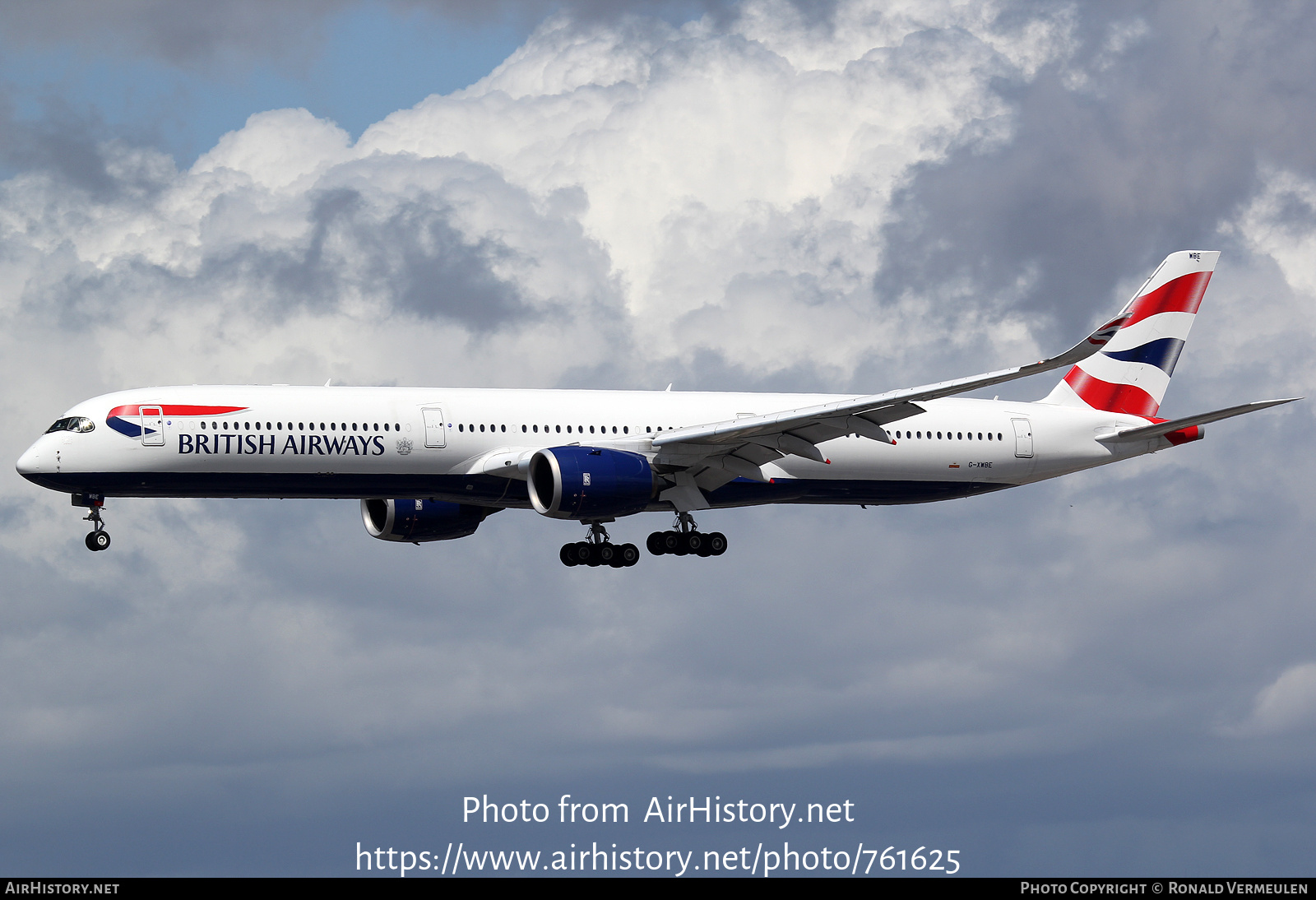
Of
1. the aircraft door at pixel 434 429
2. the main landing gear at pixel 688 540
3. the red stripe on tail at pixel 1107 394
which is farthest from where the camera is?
the red stripe on tail at pixel 1107 394

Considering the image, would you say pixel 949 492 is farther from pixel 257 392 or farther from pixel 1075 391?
pixel 257 392

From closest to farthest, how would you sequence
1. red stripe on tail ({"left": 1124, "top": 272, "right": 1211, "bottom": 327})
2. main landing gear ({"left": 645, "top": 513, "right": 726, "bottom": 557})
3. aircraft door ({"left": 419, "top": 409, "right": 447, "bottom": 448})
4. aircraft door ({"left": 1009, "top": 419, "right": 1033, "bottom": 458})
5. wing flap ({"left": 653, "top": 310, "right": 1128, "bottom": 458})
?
1. wing flap ({"left": 653, "top": 310, "right": 1128, "bottom": 458})
2. aircraft door ({"left": 419, "top": 409, "right": 447, "bottom": 448})
3. main landing gear ({"left": 645, "top": 513, "right": 726, "bottom": 557})
4. aircraft door ({"left": 1009, "top": 419, "right": 1033, "bottom": 458})
5. red stripe on tail ({"left": 1124, "top": 272, "right": 1211, "bottom": 327})

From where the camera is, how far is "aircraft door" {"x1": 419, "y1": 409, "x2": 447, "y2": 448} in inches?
1994

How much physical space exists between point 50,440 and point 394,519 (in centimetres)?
1289

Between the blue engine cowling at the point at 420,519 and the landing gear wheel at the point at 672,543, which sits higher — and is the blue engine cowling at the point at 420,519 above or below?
above

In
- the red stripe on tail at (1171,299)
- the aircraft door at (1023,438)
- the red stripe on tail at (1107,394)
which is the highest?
the red stripe on tail at (1171,299)

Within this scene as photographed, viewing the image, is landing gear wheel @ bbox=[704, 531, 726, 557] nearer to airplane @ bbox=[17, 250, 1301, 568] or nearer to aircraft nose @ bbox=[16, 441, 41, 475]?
airplane @ bbox=[17, 250, 1301, 568]

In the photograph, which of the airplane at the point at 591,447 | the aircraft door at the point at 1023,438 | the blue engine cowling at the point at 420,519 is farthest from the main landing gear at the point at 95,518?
the aircraft door at the point at 1023,438

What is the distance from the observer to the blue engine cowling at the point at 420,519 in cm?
5838

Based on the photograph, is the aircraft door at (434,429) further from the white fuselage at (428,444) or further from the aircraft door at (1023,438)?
the aircraft door at (1023,438)

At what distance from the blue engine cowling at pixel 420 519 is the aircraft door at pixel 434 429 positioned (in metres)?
7.23

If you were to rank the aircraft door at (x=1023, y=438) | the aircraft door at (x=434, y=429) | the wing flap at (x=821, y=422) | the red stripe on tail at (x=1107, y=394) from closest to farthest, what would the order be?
the wing flap at (x=821, y=422) < the aircraft door at (x=434, y=429) < the aircraft door at (x=1023, y=438) < the red stripe on tail at (x=1107, y=394)

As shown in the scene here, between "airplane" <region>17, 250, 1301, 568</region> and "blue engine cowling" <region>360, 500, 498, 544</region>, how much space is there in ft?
0.20

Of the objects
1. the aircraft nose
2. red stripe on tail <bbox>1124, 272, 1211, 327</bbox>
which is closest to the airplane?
the aircraft nose
